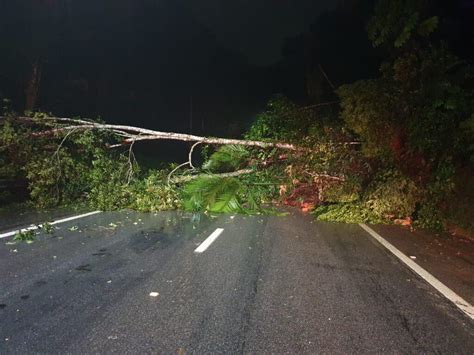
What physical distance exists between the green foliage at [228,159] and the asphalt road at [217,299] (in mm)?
5971

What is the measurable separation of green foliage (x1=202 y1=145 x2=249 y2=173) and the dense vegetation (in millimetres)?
32

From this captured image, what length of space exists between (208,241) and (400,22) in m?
8.22

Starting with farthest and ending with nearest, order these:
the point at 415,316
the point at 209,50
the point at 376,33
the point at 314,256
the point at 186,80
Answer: the point at 209,50 → the point at 186,80 → the point at 376,33 → the point at 314,256 → the point at 415,316

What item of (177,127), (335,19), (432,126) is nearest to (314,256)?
(432,126)

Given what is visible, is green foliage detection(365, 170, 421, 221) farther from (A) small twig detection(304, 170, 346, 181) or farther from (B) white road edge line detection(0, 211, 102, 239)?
(B) white road edge line detection(0, 211, 102, 239)

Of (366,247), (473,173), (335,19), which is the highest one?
(335,19)

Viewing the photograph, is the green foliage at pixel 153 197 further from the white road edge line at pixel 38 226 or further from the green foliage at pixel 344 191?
the green foliage at pixel 344 191

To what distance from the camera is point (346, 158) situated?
458 inches

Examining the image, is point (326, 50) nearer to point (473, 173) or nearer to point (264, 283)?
point (473, 173)

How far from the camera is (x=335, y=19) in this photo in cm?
3020

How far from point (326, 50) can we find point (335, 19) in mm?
3255

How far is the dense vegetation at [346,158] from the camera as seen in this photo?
31.3 feet

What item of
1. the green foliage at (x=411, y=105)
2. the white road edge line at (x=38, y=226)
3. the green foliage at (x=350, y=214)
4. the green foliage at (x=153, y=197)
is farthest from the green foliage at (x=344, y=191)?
the white road edge line at (x=38, y=226)

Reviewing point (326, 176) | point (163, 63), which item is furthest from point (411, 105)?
point (163, 63)
